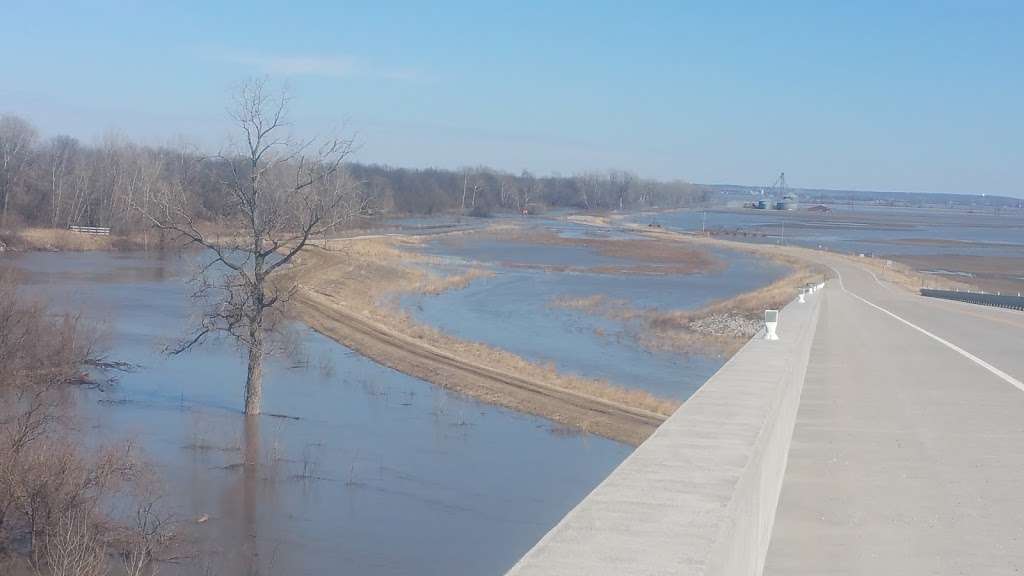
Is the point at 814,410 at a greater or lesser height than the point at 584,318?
greater

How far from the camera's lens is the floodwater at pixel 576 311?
3259 cm

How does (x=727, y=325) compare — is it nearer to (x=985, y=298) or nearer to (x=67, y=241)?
(x=985, y=298)

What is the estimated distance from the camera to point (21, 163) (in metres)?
88.4

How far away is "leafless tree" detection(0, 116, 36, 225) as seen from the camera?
8244 cm

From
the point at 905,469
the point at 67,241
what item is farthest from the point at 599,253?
the point at 905,469

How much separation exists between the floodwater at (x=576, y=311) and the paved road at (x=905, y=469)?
13624 millimetres

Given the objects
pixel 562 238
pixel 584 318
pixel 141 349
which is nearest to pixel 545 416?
pixel 141 349

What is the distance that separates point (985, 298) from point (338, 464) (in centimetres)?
3161

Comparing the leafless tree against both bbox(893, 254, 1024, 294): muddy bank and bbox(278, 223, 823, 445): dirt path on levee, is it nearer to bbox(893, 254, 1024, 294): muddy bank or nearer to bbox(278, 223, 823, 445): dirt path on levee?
bbox(278, 223, 823, 445): dirt path on levee

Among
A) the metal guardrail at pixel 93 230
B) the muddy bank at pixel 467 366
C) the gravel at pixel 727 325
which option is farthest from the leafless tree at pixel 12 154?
the gravel at pixel 727 325

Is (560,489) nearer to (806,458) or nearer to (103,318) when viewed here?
(806,458)

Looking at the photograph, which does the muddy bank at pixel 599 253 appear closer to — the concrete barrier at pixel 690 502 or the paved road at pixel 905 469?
the paved road at pixel 905 469

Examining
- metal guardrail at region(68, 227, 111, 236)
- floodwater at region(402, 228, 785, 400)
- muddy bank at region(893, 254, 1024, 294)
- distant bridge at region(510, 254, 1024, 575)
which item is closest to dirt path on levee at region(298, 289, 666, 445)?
floodwater at region(402, 228, 785, 400)

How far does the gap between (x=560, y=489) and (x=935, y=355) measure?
6.87 m
